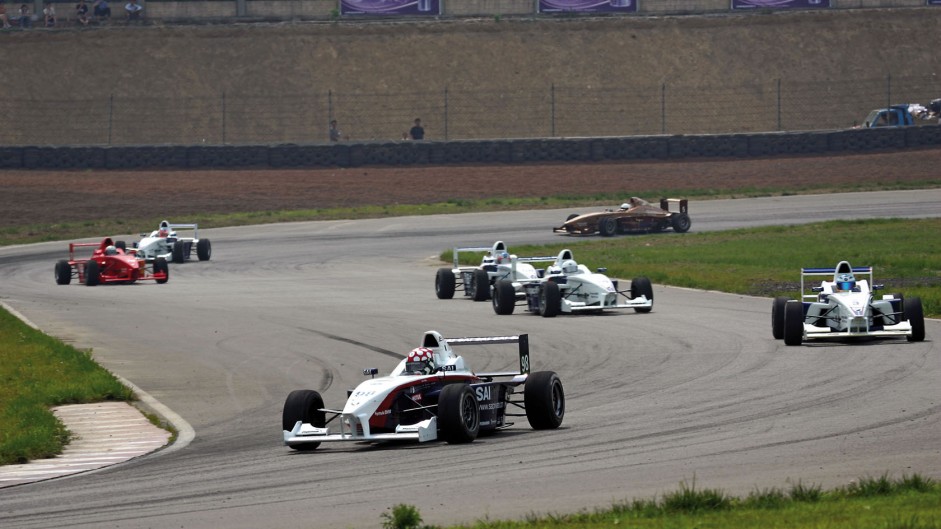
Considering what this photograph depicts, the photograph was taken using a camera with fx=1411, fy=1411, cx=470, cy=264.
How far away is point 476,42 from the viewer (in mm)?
69750

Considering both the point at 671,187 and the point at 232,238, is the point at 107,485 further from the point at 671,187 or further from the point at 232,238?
the point at 671,187

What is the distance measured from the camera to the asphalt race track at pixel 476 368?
11.0m

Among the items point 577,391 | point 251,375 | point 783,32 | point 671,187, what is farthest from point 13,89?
point 577,391

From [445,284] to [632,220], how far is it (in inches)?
728

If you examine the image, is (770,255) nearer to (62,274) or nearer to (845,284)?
(845,284)

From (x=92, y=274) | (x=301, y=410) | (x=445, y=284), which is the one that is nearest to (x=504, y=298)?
(x=445, y=284)

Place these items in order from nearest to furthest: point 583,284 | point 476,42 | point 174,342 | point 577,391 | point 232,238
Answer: point 577,391 < point 174,342 < point 583,284 < point 232,238 < point 476,42

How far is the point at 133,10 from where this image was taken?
70125 millimetres

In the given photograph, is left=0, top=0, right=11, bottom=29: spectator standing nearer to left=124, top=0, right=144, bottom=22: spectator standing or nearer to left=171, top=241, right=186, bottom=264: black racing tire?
left=124, top=0, right=144, bottom=22: spectator standing

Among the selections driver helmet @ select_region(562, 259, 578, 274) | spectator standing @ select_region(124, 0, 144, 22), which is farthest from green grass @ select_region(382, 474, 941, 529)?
spectator standing @ select_region(124, 0, 144, 22)

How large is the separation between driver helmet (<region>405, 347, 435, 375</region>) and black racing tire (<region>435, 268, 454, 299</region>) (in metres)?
15.2

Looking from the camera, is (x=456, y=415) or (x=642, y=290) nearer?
(x=456, y=415)

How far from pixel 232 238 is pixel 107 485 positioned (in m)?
36.7

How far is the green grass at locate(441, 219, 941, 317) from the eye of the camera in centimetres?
3016
